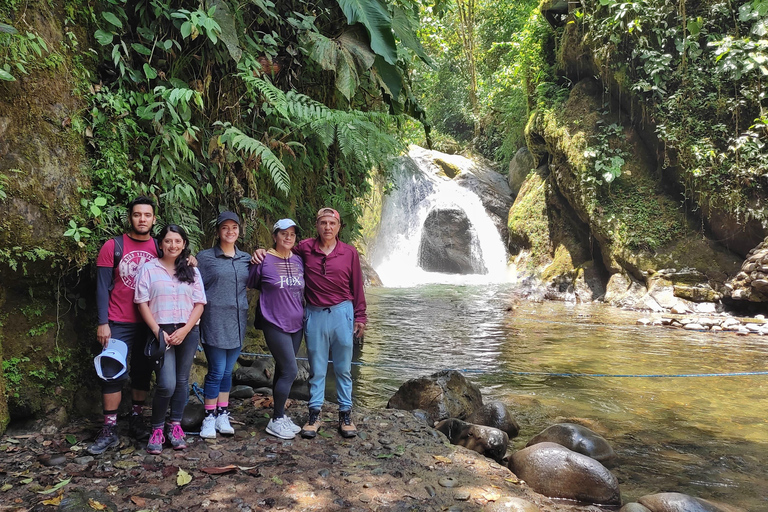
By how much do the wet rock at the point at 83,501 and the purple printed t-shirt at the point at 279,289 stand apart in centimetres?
148

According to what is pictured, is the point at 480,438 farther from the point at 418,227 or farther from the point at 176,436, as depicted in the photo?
the point at 418,227

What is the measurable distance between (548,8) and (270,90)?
14122mm

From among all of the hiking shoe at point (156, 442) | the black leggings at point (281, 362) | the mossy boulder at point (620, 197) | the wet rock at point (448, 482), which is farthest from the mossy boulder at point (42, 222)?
the mossy boulder at point (620, 197)

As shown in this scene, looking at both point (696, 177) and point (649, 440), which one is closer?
point (649, 440)

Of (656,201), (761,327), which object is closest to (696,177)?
(656,201)

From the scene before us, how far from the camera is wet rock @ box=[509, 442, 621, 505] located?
136 inches

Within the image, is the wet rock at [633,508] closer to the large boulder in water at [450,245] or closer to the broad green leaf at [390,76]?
the broad green leaf at [390,76]

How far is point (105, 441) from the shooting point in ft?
10.4

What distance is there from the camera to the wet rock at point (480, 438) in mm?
4117

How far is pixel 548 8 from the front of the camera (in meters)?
15.7

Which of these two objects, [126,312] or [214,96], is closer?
[126,312]

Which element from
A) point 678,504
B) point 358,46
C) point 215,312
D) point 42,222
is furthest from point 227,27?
point 678,504

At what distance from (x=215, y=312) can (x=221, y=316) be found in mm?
52

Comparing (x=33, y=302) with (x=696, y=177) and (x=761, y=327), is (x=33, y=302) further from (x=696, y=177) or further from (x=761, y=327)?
(x=696, y=177)
